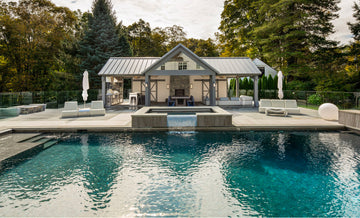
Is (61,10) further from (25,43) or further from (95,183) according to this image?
(95,183)

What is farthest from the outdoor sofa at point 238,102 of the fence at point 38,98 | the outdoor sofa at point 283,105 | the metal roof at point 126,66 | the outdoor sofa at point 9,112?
the outdoor sofa at point 9,112

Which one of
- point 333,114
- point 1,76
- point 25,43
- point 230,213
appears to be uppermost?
point 25,43

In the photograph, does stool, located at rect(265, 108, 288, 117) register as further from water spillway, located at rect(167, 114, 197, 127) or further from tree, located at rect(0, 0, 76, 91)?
tree, located at rect(0, 0, 76, 91)

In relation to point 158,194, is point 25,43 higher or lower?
higher

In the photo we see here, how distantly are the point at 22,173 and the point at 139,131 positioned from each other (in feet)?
15.6

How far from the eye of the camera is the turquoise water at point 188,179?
3.86 meters

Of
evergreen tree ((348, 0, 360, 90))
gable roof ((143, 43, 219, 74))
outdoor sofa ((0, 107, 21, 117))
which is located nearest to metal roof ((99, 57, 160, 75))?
gable roof ((143, 43, 219, 74))

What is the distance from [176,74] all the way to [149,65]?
3618 mm

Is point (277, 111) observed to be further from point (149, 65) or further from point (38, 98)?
point (38, 98)

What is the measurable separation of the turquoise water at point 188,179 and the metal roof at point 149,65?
10.6 m

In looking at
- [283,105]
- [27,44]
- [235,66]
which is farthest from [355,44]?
[27,44]

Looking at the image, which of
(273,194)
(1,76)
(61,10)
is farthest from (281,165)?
(61,10)

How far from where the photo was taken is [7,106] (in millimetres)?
15000

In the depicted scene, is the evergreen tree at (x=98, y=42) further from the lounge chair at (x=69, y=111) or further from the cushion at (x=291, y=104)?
the cushion at (x=291, y=104)
